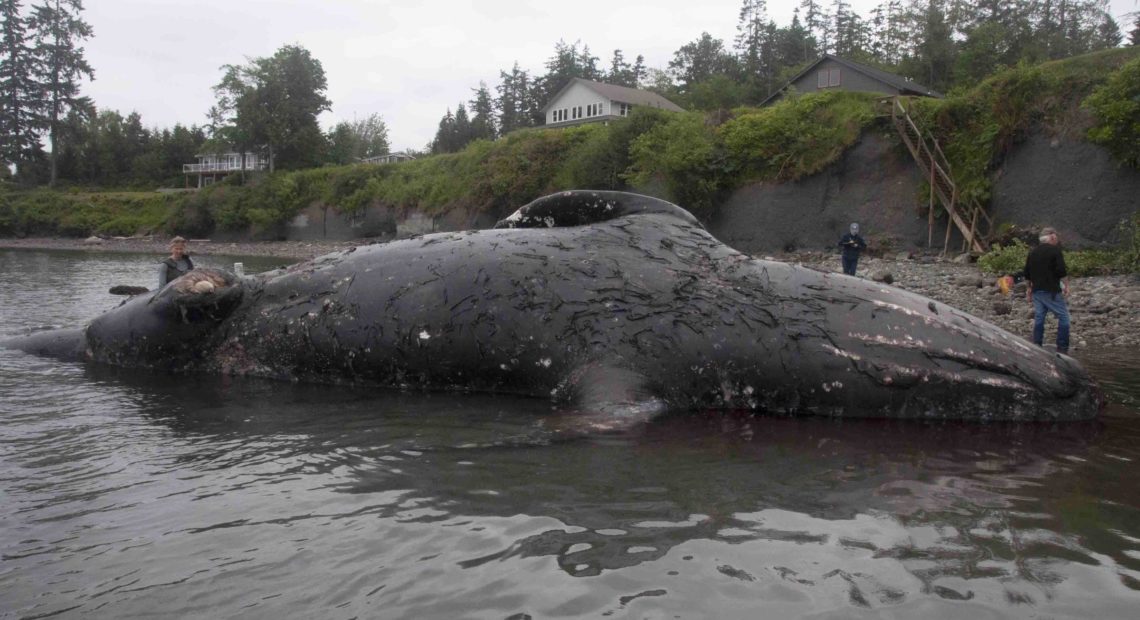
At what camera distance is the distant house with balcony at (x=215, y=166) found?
8475 centimetres

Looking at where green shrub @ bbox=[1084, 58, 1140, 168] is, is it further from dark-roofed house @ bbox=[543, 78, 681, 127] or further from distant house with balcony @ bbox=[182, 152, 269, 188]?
distant house with balcony @ bbox=[182, 152, 269, 188]

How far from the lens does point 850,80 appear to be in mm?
49969

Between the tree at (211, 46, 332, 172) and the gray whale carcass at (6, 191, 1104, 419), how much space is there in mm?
73149

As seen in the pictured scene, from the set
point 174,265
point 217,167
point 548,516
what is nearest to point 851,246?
point 174,265

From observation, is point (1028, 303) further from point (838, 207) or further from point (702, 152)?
point (702, 152)

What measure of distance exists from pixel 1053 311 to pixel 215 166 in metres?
92.1

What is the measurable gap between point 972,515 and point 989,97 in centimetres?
2853

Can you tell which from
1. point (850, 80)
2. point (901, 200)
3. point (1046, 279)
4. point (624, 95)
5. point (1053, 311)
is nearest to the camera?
point (1053, 311)

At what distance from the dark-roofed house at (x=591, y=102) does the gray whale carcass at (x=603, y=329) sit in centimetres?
6448

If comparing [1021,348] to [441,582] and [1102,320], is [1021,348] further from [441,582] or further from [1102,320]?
[1102,320]

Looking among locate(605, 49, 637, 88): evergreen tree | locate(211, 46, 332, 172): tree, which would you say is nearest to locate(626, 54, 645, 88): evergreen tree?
locate(605, 49, 637, 88): evergreen tree

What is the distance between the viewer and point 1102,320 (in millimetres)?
12211

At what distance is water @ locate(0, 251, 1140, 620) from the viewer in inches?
121

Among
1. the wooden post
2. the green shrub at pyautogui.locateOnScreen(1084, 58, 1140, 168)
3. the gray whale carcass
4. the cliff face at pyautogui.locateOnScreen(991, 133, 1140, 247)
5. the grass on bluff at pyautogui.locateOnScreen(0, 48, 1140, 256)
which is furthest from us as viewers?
the wooden post
